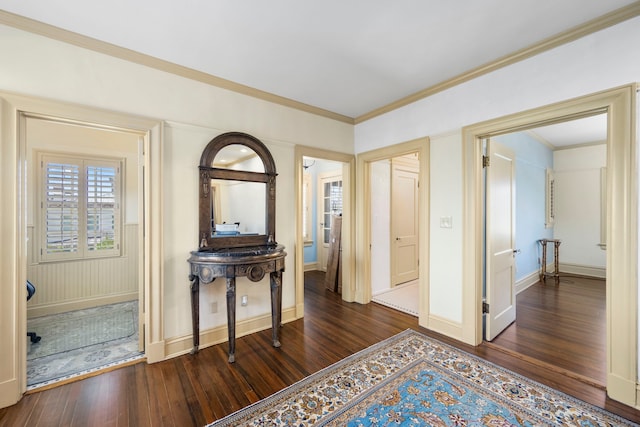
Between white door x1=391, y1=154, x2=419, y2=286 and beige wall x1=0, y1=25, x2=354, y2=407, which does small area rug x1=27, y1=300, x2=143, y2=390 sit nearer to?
beige wall x1=0, y1=25, x2=354, y2=407

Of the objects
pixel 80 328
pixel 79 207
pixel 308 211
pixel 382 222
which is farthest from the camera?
pixel 308 211

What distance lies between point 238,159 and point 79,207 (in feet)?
8.21

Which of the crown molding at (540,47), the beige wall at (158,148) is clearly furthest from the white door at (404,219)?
the beige wall at (158,148)

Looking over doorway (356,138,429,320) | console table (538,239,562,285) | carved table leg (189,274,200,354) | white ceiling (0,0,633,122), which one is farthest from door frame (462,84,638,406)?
console table (538,239,562,285)

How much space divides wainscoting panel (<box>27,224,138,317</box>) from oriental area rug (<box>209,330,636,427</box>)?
312 centimetres

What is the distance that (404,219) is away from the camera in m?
4.83

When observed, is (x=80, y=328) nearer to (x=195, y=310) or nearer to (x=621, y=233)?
(x=195, y=310)

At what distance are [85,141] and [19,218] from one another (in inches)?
87.2

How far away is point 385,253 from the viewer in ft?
14.6

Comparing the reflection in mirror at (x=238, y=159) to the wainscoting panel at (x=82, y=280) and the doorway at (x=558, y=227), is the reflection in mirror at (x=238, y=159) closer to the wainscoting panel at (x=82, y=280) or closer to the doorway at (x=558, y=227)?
the wainscoting panel at (x=82, y=280)

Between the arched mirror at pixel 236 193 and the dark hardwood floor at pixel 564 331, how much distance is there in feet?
9.19

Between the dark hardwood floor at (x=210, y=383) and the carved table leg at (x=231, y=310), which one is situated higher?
the carved table leg at (x=231, y=310)

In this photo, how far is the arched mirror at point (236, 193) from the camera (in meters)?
2.68

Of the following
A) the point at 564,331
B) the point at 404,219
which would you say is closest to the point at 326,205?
the point at 404,219
